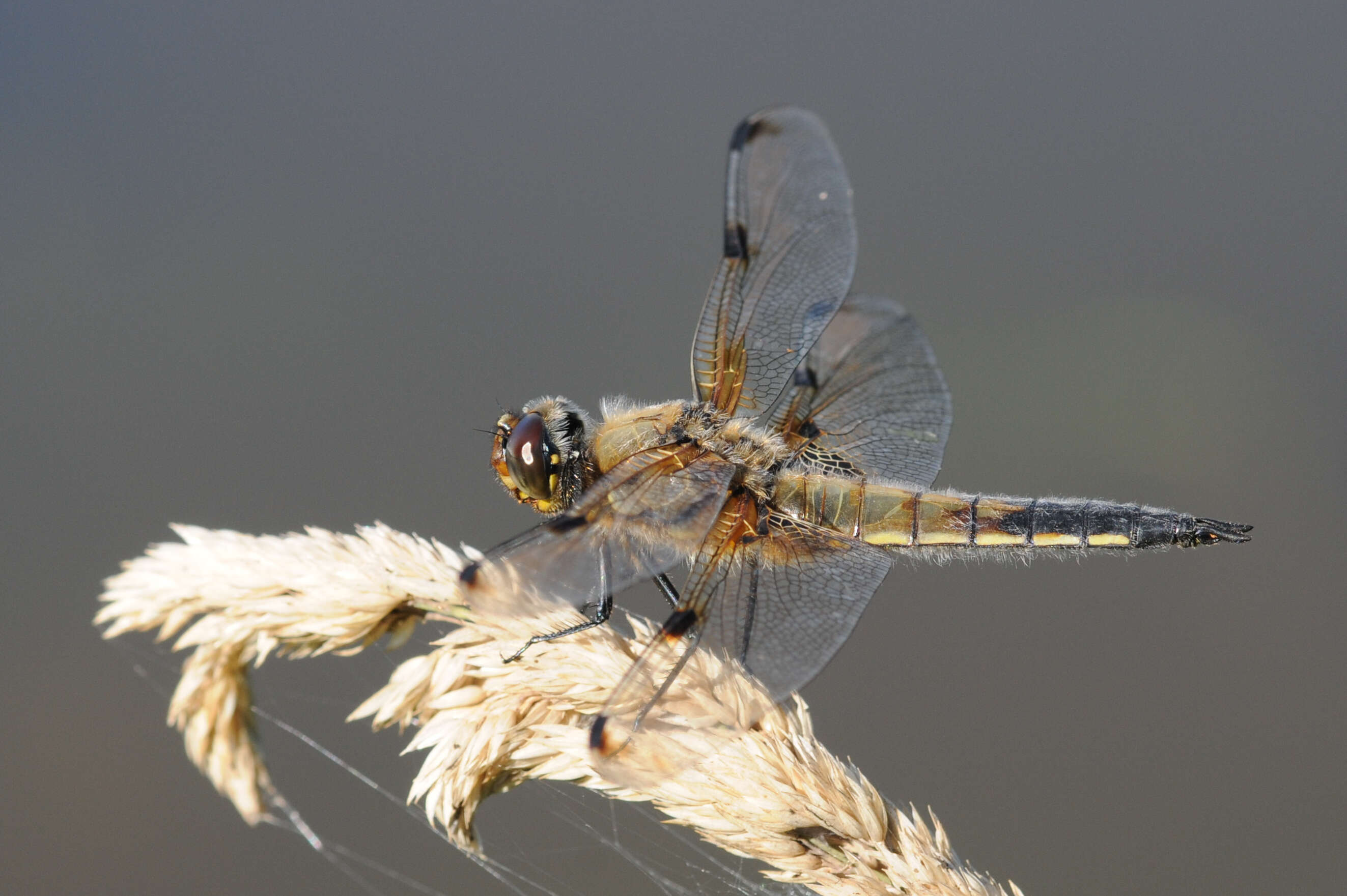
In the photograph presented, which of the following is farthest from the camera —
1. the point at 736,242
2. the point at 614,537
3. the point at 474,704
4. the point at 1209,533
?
the point at 736,242

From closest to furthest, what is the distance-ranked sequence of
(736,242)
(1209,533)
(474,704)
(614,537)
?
(474,704), (614,537), (1209,533), (736,242)

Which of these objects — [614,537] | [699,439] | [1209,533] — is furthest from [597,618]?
[1209,533]

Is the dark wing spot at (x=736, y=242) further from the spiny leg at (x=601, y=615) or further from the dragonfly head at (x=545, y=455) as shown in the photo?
the spiny leg at (x=601, y=615)

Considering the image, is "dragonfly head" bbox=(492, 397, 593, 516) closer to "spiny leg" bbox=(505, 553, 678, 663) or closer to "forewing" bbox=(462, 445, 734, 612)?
"forewing" bbox=(462, 445, 734, 612)

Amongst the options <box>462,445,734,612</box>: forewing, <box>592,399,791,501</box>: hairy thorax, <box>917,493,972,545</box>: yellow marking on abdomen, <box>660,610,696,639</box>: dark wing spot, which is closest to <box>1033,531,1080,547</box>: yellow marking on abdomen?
<box>917,493,972,545</box>: yellow marking on abdomen

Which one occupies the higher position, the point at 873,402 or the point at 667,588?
the point at 873,402

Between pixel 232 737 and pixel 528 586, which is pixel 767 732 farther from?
pixel 232 737

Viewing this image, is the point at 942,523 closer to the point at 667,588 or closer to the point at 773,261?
the point at 667,588
